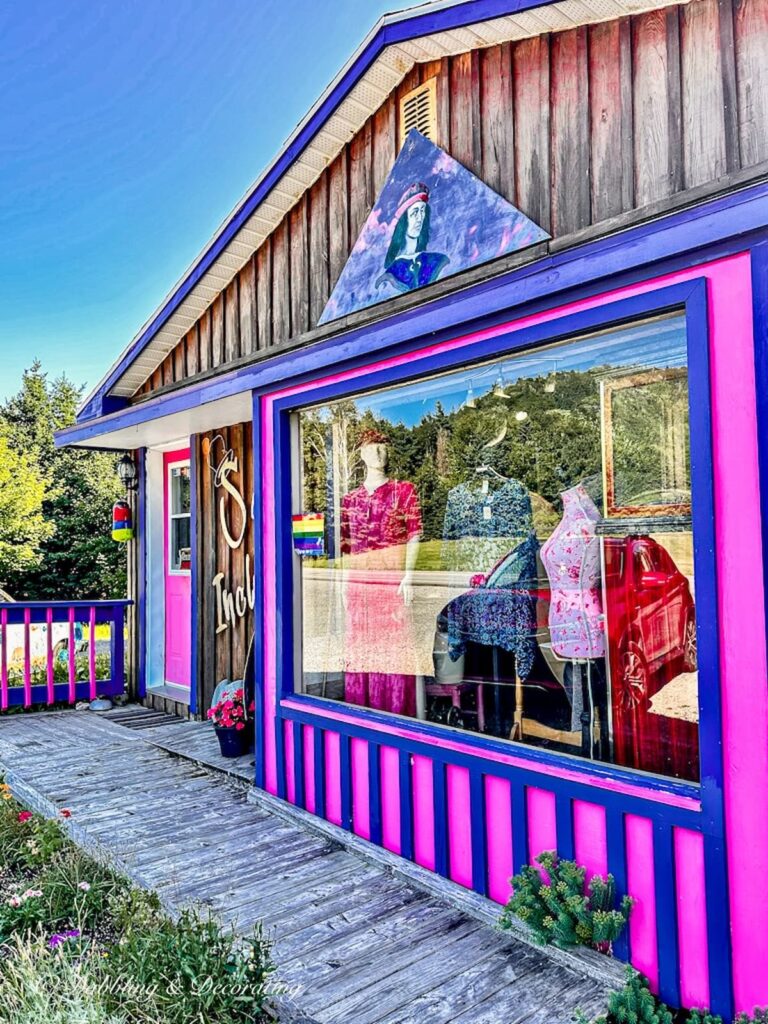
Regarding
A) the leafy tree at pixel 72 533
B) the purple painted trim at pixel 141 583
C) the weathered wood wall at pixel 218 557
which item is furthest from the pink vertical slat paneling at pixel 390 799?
the leafy tree at pixel 72 533

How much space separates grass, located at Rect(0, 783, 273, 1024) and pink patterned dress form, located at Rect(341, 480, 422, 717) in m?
1.23

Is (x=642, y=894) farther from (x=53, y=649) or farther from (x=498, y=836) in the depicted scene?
(x=53, y=649)

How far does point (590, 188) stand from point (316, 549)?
212 cm

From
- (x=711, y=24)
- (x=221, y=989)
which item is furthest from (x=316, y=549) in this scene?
(x=711, y=24)

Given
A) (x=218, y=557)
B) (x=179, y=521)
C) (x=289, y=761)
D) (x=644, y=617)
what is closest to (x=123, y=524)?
(x=179, y=521)

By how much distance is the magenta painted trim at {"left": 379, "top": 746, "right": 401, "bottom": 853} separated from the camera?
312 cm

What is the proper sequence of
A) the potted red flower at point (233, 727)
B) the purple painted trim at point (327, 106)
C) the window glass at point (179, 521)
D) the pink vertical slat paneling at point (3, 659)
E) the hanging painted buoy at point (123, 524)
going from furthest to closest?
the hanging painted buoy at point (123, 524)
the window glass at point (179, 521)
the pink vertical slat paneling at point (3, 659)
the potted red flower at point (233, 727)
the purple painted trim at point (327, 106)

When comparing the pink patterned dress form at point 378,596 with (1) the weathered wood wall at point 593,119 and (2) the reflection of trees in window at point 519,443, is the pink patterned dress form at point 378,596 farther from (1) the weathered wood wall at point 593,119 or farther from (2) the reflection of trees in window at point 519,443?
(1) the weathered wood wall at point 593,119

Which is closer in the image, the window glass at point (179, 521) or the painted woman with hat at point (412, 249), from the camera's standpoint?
the painted woman with hat at point (412, 249)

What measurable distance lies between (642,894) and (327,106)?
3443 millimetres

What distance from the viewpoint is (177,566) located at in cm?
644

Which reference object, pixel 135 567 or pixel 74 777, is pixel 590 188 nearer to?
pixel 74 777

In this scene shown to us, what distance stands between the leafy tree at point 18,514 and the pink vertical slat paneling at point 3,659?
8.47 metres

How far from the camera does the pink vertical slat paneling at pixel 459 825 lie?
2785 millimetres
